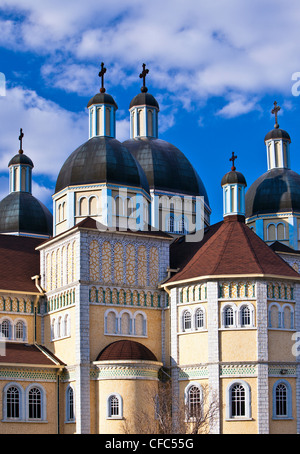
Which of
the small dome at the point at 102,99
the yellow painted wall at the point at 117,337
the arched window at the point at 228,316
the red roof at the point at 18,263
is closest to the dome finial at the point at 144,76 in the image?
the small dome at the point at 102,99

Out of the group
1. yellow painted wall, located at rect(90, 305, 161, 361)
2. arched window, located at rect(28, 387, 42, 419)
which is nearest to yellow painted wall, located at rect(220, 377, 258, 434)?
yellow painted wall, located at rect(90, 305, 161, 361)

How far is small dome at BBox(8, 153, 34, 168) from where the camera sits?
2517 inches

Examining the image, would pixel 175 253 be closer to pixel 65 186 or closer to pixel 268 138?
pixel 65 186

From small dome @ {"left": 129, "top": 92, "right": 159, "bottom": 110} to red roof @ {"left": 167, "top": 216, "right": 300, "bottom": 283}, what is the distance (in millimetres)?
13164

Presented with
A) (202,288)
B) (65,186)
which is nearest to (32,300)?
(65,186)

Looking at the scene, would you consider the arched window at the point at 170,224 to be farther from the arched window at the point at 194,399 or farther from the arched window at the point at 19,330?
the arched window at the point at 194,399

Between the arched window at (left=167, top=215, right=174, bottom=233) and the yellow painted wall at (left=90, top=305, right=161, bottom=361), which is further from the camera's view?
the arched window at (left=167, top=215, right=174, bottom=233)

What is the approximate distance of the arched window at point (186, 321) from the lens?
148 feet

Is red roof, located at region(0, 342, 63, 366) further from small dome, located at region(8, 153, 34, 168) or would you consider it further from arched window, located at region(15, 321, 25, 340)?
small dome, located at region(8, 153, 34, 168)

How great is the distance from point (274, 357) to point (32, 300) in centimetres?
1412

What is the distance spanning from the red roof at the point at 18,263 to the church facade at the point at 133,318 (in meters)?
0.09

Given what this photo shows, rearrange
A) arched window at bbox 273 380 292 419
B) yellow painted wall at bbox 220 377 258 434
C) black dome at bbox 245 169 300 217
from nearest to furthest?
yellow painted wall at bbox 220 377 258 434 < arched window at bbox 273 380 292 419 < black dome at bbox 245 169 300 217

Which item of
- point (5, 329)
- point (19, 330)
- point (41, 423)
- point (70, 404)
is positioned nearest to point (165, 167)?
point (19, 330)

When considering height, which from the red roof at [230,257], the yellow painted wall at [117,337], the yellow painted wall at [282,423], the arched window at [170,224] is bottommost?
the yellow painted wall at [282,423]
